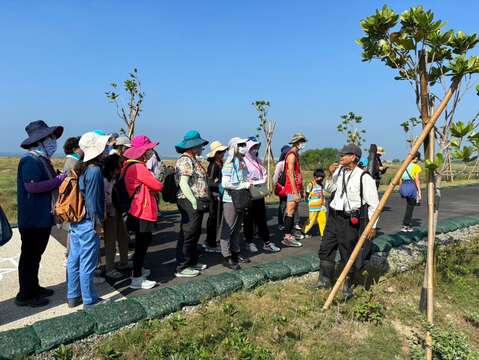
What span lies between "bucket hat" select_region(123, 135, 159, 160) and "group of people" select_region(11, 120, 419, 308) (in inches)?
0.4

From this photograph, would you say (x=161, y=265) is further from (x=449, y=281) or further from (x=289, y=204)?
(x=449, y=281)

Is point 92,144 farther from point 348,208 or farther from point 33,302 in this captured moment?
point 348,208

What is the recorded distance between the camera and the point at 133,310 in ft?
9.44

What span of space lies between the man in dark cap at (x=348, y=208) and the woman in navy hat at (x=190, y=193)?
152 cm

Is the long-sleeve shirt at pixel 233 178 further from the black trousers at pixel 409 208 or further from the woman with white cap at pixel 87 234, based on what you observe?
the black trousers at pixel 409 208

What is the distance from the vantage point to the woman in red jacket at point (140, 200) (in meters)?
3.59

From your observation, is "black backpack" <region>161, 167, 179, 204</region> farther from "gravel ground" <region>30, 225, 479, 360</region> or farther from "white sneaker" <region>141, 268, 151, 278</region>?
"gravel ground" <region>30, 225, 479, 360</region>

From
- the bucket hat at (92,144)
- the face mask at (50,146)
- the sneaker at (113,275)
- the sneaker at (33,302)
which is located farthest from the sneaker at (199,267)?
the face mask at (50,146)

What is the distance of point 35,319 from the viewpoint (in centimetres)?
297

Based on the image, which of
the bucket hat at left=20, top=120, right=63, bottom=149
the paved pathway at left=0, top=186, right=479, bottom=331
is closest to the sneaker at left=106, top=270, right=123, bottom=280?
the paved pathway at left=0, top=186, right=479, bottom=331

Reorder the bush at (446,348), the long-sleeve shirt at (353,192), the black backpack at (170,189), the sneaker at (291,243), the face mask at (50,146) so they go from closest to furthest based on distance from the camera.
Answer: the bush at (446,348), the face mask at (50,146), the long-sleeve shirt at (353,192), the black backpack at (170,189), the sneaker at (291,243)

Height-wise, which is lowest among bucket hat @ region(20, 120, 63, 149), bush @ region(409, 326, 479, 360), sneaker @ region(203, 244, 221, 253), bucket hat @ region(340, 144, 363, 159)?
bush @ region(409, 326, 479, 360)

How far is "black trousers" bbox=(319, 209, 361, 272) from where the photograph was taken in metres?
3.64

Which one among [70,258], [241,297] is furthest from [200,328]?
[70,258]
